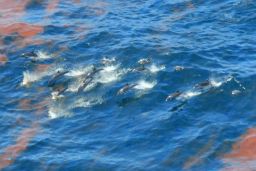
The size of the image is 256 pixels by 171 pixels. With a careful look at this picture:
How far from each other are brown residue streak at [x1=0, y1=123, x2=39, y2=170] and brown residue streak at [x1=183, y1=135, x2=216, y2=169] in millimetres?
8031

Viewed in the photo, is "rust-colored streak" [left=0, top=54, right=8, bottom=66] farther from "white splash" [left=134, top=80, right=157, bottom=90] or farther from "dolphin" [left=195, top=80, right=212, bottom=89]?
"dolphin" [left=195, top=80, right=212, bottom=89]

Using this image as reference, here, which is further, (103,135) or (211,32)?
(211,32)

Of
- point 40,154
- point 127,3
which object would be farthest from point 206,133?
point 127,3

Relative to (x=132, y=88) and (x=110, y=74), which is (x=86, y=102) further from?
(x=110, y=74)

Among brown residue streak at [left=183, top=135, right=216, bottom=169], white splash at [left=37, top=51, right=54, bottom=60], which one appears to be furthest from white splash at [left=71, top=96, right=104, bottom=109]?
brown residue streak at [left=183, top=135, right=216, bottom=169]

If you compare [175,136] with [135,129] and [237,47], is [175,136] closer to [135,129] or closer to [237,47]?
[135,129]

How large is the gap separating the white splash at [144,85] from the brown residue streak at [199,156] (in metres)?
5.84

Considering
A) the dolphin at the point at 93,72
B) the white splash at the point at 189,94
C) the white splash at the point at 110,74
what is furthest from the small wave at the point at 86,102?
the white splash at the point at 189,94

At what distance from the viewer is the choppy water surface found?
25906mm

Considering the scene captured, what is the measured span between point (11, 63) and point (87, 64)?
5037 mm

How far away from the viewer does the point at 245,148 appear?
2520 centimetres

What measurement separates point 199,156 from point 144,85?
23.1 ft

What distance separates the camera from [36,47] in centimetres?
3688

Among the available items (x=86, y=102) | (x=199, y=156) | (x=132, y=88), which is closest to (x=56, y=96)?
(x=86, y=102)
